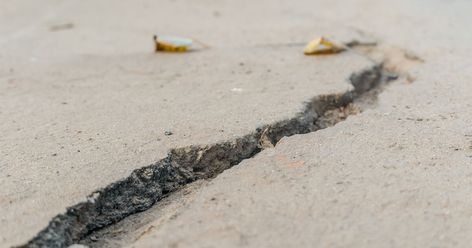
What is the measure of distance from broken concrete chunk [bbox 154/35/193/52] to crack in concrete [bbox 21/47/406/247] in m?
0.95

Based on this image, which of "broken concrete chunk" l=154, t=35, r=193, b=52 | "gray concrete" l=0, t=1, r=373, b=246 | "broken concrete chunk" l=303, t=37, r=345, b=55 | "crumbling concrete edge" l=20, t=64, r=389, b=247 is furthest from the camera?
"broken concrete chunk" l=154, t=35, r=193, b=52

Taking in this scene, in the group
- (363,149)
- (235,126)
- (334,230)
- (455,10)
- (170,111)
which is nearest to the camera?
(334,230)

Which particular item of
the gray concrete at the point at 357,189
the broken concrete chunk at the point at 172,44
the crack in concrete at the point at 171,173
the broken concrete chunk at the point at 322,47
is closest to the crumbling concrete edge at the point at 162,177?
the crack in concrete at the point at 171,173

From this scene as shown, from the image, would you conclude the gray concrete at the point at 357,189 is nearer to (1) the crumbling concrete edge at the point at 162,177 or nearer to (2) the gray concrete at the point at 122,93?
(1) the crumbling concrete edge at the point at 162,177

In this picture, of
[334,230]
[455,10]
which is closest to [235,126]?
[334,230]

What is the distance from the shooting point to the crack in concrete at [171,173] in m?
1.68

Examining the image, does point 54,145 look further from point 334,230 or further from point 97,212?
point 334,230

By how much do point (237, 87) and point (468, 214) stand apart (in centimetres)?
119

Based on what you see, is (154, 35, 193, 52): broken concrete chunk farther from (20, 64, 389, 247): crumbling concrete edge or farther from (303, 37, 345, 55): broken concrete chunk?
(20, 64, 389, 247): crumbling concrete edge

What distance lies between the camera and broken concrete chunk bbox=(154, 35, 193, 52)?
3.21 m

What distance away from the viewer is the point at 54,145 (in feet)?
6.88

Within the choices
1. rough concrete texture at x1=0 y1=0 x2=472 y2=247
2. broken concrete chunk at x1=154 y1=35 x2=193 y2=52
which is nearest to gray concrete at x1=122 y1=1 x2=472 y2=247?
rough concrete texture at x1=0 y1=0 x2=472 y2=247

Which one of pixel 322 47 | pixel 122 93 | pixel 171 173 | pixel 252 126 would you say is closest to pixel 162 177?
pixel 171 173

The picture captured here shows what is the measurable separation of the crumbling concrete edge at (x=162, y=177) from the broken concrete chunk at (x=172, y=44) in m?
0.95
